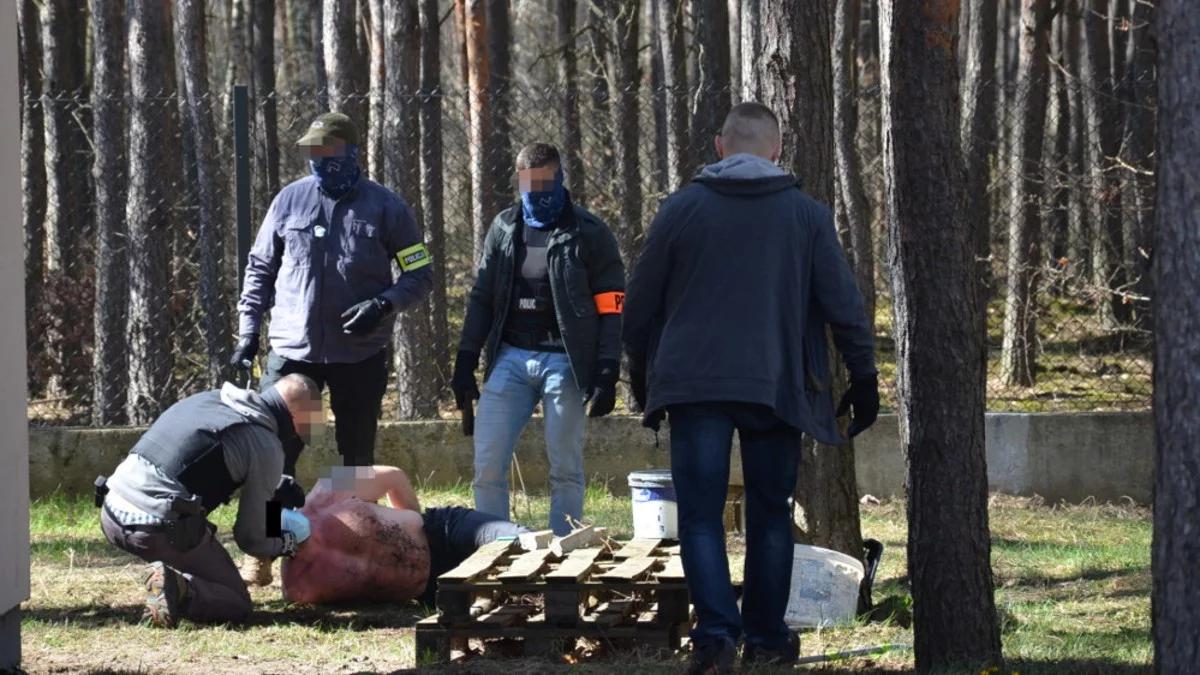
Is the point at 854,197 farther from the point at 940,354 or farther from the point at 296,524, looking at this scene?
the point at 940,354

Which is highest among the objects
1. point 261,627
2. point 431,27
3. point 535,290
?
point 431,27

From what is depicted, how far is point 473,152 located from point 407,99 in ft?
5.63

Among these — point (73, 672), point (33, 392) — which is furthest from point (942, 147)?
point (33, 392)

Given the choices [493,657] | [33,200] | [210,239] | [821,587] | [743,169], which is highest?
[33,200]

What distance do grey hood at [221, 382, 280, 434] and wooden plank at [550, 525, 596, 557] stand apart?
3.91 feet

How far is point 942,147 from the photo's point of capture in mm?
5066

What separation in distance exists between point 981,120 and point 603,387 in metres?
6.62

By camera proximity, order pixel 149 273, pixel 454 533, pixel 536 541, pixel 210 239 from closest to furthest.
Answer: pixel 536 541 < pixel 454 533 < pixel 210 239 < pixel 149 273

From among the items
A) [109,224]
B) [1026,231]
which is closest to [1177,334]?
[109,224]

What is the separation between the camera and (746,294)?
200 inches

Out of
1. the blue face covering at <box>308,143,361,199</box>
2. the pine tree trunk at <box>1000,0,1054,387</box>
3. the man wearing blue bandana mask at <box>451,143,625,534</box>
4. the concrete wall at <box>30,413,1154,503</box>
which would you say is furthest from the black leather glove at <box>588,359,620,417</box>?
the pine tree trunk at <box>1000,0,1054,387</box>

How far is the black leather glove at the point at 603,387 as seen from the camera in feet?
23.3

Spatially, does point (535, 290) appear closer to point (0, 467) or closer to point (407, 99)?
point (0, 467)

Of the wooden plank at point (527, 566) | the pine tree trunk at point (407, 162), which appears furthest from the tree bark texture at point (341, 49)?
the wooden plank at point (527, 566)
